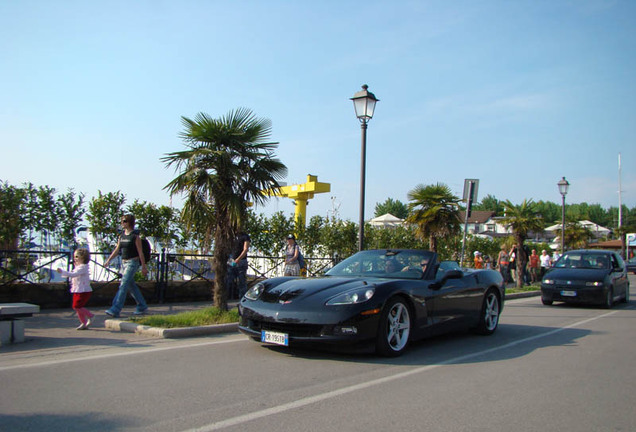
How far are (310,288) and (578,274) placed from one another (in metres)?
10.2

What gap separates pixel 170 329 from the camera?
25.7 ft

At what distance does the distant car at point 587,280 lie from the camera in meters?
13.5

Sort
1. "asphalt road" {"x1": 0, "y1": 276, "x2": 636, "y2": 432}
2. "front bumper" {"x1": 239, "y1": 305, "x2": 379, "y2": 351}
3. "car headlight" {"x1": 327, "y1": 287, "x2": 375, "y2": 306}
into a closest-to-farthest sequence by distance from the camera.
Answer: "asphalt road" {"x1": 0, "y1": 276, "x2": 636, "y2": 432} → "front bumper" {"x1": 239, "y1": 305, "x2": 379, "y2": 351} → "car headlight" {"x1": 327, "y1": 287, "x2": 375, "y2": 306}

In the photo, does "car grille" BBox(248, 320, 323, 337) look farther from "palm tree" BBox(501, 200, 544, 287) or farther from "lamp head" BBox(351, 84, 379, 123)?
"palm tree" BBox(501, 200, 544, 287)

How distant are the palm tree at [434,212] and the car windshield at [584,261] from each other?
3.65 meters

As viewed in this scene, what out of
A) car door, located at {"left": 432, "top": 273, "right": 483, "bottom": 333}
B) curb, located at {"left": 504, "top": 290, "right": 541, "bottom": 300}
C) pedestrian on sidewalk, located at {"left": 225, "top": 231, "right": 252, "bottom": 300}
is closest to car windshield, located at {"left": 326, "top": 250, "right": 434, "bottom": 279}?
car door, located at {"left": 432, "top": 273, "right": 483, "bottom": 333}

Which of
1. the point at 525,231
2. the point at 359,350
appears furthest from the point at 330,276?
the point at 525,231

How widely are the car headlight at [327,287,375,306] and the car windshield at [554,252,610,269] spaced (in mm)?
11068

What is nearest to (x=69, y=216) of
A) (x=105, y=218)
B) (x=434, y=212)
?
(x=105, y=218)

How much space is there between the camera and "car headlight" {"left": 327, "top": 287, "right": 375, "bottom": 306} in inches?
243

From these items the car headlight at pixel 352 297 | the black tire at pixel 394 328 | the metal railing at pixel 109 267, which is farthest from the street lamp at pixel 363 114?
the car headlight at pixel 352 297

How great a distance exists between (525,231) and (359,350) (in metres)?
15.7

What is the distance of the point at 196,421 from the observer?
3971 millimetres

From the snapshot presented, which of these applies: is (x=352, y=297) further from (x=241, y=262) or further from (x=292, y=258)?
(x=292, y=258)
